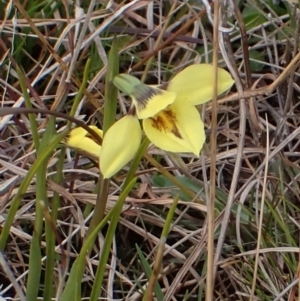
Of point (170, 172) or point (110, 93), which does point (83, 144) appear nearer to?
point (110, 93)

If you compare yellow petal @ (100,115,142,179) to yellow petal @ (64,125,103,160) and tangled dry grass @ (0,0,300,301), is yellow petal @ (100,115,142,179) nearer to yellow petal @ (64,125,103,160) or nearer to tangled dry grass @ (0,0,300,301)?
yellow petal @ (64,125,103,160)

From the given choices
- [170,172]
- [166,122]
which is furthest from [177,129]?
[170,172]

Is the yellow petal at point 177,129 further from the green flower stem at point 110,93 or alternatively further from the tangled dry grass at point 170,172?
the tangled dry grass at point 170,172

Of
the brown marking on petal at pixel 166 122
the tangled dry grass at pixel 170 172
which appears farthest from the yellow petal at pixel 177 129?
the tangled dry grass at pixel 170 172

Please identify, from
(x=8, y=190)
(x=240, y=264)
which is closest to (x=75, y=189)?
(x=8, y=190)

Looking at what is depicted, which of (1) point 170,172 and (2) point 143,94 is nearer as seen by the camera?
(2) point 143,94
